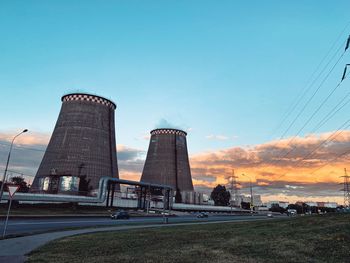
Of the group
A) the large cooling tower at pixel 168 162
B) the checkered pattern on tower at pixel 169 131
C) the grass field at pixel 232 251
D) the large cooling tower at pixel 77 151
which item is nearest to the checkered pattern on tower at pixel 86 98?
the large cooling tower at pixel 77 151

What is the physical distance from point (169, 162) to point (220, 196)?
191 feet

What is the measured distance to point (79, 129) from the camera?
188ft

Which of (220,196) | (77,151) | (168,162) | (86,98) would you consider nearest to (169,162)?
(168,162)

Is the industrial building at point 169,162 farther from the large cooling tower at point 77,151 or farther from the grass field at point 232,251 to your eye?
the grass field at point 232,251

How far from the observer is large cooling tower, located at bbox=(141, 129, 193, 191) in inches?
3265

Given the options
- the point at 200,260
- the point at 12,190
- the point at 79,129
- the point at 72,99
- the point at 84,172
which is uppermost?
the point at 72,99

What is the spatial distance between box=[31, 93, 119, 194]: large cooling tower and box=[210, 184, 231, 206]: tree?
80489mm

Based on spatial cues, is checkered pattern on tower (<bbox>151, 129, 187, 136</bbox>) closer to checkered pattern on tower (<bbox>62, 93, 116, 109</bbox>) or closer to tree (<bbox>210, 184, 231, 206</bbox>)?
checkered pattern on tower (<bbox>62, 93, 116, 109</bbox>)

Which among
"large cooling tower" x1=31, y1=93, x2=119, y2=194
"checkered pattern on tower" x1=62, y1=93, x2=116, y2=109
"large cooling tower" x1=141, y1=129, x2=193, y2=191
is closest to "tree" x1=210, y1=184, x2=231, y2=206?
"large cooling tower" x1=141, y1=129, x2=193, y2=191

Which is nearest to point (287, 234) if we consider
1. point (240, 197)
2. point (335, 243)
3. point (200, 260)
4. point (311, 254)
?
point (335, 243)

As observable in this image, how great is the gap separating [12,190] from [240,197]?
164 m

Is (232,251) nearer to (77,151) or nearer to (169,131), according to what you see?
(77,151)

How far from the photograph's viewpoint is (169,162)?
82.9 m

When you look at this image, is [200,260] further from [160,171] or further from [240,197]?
[240,197]
